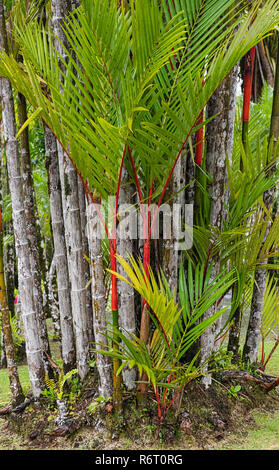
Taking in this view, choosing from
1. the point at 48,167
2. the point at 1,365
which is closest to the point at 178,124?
the point at 48,167

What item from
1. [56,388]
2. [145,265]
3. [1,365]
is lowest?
[1,365]

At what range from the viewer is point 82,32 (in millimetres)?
1192

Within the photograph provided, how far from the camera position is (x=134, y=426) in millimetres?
1713

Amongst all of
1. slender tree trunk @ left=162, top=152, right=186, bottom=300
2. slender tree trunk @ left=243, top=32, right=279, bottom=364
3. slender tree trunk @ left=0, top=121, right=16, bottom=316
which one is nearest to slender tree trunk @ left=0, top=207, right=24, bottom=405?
slender tree trunk @ left=162, top=152, right=186, bottom=300

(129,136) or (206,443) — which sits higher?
(129,136)

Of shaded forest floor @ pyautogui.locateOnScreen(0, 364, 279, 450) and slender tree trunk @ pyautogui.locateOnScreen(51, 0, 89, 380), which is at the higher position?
slender tree trunk @ pyautogui.locateOnScreen(51, 0, 89, 380)

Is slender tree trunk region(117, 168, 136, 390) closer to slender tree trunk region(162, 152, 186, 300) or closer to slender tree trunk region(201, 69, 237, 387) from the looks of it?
slender tree trunk region(162, 152, 186, 300)

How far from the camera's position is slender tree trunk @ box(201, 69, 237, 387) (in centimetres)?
176

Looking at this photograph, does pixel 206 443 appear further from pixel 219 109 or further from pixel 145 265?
pixel 219 109

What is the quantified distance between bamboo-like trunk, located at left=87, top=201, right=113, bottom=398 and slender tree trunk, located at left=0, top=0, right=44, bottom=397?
1.13ft

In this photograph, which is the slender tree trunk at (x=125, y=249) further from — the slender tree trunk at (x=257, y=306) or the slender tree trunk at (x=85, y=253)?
the slender tree trunk at (x=257, y=306)

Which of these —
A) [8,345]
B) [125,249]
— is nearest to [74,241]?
[125,249]

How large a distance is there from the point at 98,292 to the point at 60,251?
1.12 ft
